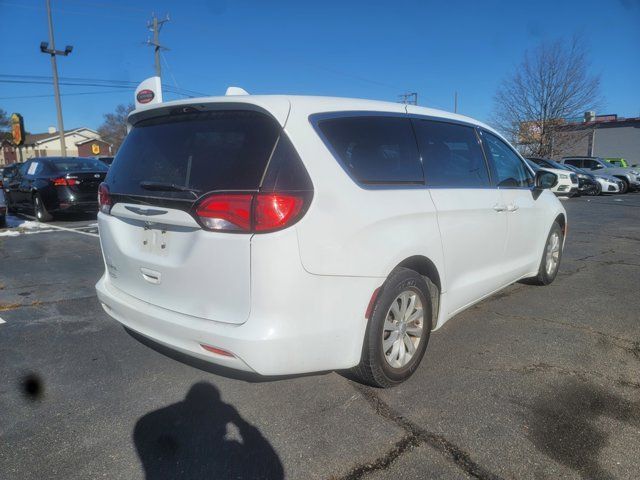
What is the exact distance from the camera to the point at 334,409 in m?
2.75

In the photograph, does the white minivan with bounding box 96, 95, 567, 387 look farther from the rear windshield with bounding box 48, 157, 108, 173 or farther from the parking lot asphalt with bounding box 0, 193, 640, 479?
the rear windshield with bounding box 48, 157, 108, 173

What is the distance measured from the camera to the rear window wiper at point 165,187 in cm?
248

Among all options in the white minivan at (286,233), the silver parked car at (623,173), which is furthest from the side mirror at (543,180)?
the silver parked car at (623,173)

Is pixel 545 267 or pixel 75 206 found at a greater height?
pixel 75 206

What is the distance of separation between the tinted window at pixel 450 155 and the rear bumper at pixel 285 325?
1.12 m

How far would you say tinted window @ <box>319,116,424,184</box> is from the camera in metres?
2.65

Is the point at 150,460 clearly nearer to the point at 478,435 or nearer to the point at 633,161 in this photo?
the point at 478,435

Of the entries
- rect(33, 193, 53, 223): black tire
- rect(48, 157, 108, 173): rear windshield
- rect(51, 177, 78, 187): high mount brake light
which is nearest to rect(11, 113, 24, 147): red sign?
rect(48, 157, 108, 173): rear windshield

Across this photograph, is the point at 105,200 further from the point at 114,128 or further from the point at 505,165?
the point at 114,128

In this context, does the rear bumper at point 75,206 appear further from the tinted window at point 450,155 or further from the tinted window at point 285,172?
the tinted window at point 285,172

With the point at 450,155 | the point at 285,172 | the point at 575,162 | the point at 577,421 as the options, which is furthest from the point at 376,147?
the point at 575,162

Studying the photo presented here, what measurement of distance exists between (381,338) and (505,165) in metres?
2.39

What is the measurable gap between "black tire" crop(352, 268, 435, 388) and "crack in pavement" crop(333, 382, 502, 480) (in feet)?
0.60

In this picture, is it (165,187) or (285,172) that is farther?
(165,187)
